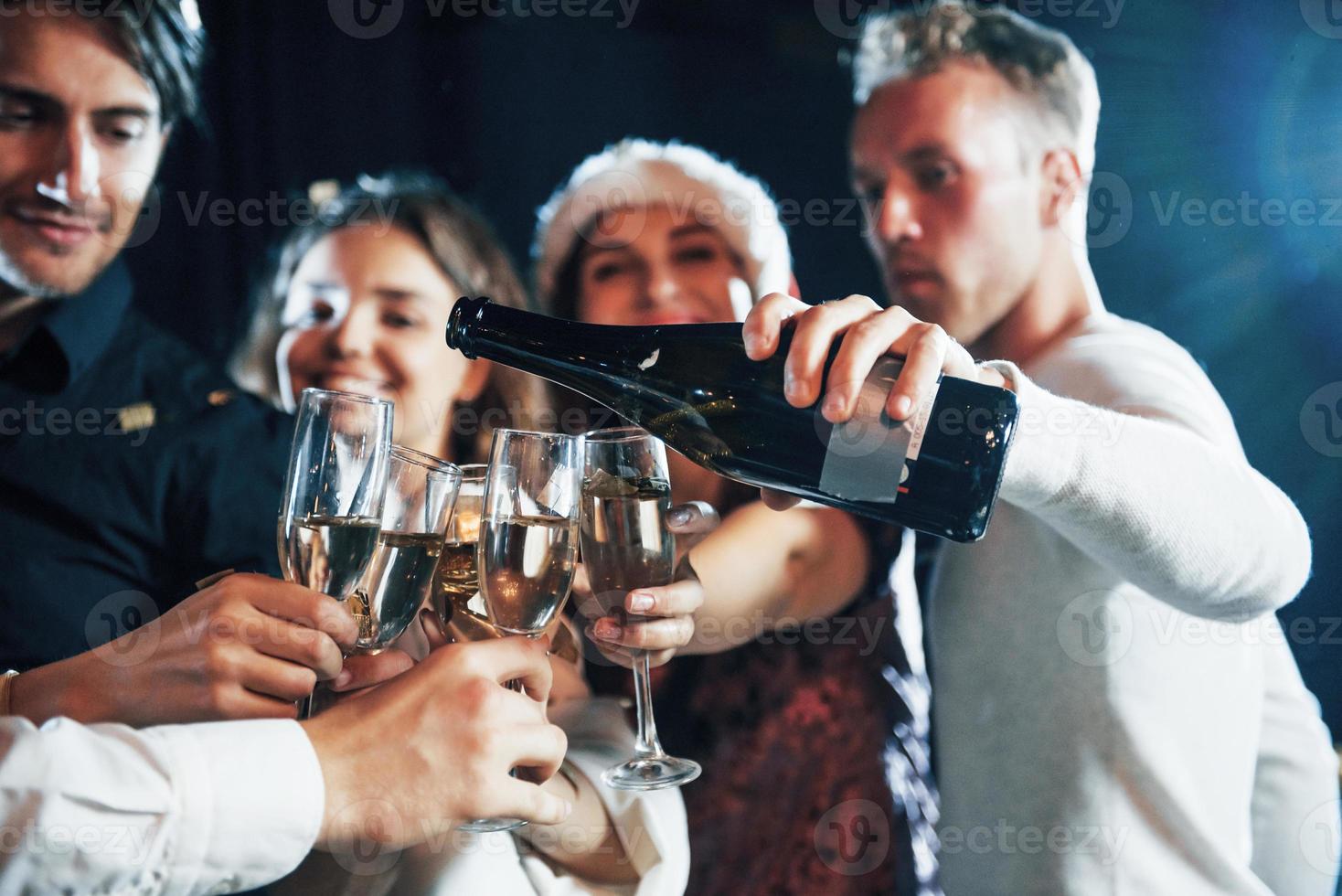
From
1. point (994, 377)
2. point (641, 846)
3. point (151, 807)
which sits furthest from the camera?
point (641, 846)

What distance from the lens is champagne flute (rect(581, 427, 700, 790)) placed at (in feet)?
2.45

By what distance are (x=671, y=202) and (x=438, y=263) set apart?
0.35 m

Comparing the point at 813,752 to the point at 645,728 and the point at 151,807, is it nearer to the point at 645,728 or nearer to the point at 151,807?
the point at 645,728

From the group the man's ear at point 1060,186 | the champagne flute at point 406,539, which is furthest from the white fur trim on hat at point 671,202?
the champagne flute at point 406,539

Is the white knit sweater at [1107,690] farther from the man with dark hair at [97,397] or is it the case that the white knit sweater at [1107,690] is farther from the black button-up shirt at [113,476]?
the black button-up shirt at [113,476]

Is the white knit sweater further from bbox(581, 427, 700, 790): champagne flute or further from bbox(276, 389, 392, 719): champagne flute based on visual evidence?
bbox(276, 389, 392, 719): champagne flute

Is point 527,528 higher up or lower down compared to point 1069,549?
higher up

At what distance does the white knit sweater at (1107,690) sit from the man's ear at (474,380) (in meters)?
0.69

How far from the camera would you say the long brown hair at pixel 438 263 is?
57.0 inches

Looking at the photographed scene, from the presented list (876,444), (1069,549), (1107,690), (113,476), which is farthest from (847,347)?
(113,476)

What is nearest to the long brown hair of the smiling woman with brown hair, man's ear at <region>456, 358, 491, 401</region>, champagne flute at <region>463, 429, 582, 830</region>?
man's ear at <region>456, 358, 491, 401</region>

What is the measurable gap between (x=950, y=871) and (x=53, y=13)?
1.62m

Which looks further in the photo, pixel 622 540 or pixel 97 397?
pixel 97 397

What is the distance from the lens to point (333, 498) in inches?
25.8
